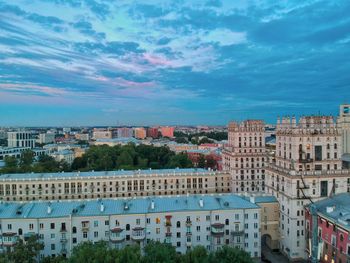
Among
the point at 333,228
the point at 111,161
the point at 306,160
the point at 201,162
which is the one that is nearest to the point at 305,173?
the point at 306,160

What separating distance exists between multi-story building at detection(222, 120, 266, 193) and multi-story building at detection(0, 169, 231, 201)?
417 centimetres

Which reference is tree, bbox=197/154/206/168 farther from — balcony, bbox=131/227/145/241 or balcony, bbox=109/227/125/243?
balcony, bbox=109/227/125/243

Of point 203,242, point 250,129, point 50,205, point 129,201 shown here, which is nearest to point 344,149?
point 250,129

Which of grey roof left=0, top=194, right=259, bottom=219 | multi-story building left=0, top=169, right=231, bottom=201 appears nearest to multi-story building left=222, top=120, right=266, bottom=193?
multi-story building left=0, top=169, right=231, bottom=201

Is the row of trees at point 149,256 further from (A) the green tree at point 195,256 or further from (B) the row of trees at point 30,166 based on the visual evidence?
(B) the row of trees at point 30,166

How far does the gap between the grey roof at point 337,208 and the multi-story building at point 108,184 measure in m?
42.1

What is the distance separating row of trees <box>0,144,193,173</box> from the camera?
12356cm

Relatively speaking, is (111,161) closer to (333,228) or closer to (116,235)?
(116,235)

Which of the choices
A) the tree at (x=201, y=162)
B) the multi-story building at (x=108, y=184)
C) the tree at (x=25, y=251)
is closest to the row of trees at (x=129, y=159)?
the tree at (x=201, y=162)

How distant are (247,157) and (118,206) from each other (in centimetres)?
4775

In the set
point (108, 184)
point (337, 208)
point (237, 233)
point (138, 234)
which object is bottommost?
point (237, 233)

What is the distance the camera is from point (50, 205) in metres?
60.0

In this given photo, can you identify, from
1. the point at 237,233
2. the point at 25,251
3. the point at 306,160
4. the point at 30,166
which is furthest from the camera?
the point at 30,166

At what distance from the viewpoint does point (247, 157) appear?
98188mm
